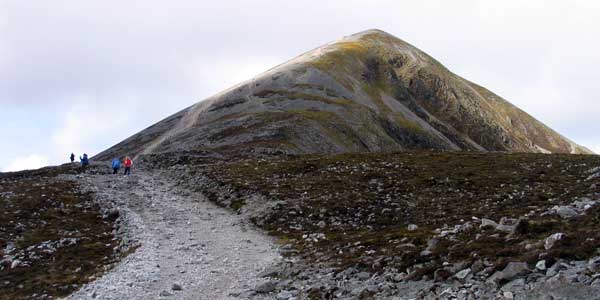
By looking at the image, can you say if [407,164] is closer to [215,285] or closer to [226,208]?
[226,208]

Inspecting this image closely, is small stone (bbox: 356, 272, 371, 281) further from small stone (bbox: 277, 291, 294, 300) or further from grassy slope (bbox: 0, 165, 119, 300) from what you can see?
grassy slope (bbox: 0, 165, 119, 300)

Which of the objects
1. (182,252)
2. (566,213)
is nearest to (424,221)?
(566,213)

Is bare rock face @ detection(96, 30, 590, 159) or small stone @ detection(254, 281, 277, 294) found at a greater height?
bare rock face @ detection(96, 30, 590, 159)

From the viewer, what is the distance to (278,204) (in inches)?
1378

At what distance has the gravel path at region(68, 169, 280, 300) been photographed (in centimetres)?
2000

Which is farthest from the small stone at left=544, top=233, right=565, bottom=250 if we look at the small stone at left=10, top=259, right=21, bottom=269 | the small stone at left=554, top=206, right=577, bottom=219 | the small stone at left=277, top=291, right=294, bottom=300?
the small stone at left=10, top=259, right=21, bottom=269

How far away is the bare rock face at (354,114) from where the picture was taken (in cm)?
8610

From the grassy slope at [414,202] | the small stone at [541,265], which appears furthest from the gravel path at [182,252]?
the small stone at [541,265]

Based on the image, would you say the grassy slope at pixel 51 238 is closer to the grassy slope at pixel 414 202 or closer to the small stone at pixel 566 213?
the grassy slope at pixel 414 202

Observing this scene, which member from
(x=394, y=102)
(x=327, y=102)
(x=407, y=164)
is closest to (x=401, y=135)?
(x=327, y=102)

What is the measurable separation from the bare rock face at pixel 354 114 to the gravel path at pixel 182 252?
3192cm

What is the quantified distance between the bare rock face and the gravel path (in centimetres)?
3192

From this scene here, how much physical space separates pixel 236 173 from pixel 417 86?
12016 cm

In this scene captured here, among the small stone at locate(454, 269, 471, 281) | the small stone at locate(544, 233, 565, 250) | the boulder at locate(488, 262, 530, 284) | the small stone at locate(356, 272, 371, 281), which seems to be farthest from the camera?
the small stone at locate(356, 272, 371, 281)
